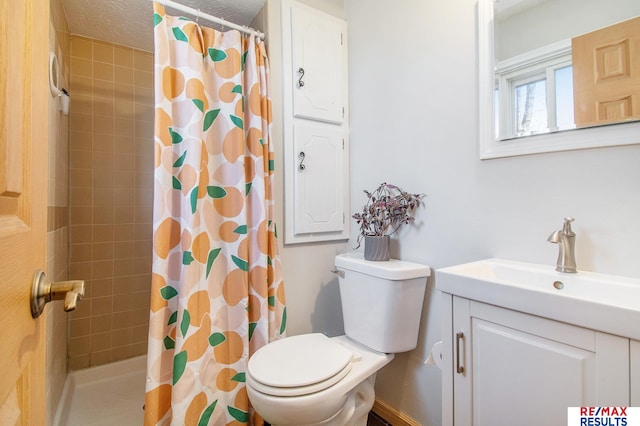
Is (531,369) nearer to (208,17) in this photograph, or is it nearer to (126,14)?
(208,17)

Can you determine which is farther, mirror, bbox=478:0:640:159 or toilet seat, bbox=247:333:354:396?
toilet seat, bbox=247:333:354:396

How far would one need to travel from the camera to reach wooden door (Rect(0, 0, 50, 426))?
1.28 feet

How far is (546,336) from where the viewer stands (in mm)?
735

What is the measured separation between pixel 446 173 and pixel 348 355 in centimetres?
90

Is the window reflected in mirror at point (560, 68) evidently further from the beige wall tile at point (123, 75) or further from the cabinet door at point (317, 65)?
the beige wall tile at point (123, 75)

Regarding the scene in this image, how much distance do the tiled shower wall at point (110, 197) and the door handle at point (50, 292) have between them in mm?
1757

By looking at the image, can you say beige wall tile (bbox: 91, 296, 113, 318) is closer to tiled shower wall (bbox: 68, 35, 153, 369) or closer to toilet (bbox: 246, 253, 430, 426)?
tiled shower wall (bbox: 68, 35, 153, 369)

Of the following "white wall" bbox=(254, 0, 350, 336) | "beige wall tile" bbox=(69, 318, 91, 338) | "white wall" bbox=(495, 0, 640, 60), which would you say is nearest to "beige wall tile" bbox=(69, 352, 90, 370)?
"beige wall tile" bbox=(69, 318, 91, 338)

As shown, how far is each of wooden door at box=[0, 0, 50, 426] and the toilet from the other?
69 centimetres

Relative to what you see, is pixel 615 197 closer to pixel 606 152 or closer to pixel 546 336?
pixel 606 152

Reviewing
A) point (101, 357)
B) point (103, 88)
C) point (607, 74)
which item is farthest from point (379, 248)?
point (103, 88)

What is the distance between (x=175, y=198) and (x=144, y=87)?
1.29m

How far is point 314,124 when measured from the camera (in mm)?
1727

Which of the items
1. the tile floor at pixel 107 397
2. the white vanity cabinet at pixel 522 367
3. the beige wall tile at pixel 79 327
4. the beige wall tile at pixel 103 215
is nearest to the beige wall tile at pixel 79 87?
the beige wall tile at pixel 103 215
